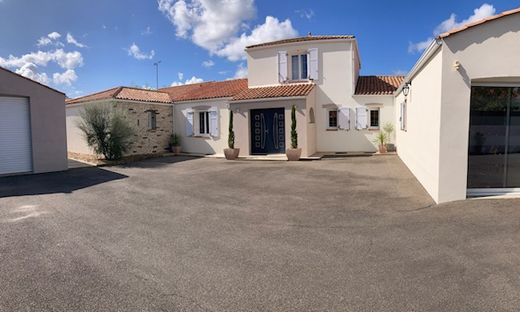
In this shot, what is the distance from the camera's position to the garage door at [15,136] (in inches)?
473

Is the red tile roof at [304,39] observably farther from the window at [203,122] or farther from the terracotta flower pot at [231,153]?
the terracotta flower pot at [231,153]

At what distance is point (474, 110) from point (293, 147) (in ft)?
28.7

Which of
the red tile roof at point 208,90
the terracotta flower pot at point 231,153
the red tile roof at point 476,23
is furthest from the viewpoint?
the red tile roof at point 208,90

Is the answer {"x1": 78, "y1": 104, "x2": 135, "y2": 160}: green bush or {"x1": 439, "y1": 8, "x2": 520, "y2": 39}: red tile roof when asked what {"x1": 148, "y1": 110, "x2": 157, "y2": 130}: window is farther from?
{"x1": 439, "y1": 8, "x2": 520, "y2": 39}: red tile roof

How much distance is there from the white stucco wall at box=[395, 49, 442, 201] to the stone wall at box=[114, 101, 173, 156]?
1317 cm

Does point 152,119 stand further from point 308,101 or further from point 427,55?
point 427,55

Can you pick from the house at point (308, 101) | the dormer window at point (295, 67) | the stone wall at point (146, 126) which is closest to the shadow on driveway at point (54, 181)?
the stone wall at point (146, 126)

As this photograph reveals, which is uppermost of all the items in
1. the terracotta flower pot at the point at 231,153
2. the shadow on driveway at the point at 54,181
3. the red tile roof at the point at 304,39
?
the red tile roof at the point at 304,39

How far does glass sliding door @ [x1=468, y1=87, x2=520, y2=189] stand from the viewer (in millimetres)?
7219

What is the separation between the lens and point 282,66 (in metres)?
18.4

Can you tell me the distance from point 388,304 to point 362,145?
607 inches

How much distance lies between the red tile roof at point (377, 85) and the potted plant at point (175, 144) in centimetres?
1062

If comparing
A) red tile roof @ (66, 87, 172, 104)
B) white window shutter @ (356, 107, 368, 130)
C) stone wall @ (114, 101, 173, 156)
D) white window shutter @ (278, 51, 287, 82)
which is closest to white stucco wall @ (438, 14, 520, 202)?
white window shutter @ (356, 107, 368, 130)

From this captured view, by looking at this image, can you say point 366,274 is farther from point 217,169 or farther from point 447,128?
point 217,169
